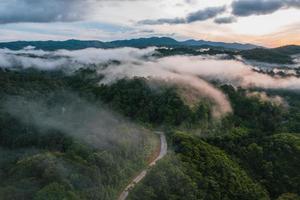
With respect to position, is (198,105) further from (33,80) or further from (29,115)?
(33,80)

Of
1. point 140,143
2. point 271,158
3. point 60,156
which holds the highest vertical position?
point 60,156

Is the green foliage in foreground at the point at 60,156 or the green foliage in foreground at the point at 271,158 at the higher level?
the green foliage in foreground at the point at 60,156

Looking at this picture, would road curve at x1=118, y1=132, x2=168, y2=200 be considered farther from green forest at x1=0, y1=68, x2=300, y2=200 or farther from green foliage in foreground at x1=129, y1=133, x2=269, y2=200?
green foliage in foreground at x1=129, y1=133, x2=269, y2=200

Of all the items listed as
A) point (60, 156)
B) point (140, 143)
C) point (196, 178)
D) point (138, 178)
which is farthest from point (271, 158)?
point (60, 156)

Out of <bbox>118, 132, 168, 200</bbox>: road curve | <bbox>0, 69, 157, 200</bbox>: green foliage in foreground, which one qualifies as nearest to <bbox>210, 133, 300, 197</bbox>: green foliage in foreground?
<bbox>118, 132, 168, 200</bbox>: road curve

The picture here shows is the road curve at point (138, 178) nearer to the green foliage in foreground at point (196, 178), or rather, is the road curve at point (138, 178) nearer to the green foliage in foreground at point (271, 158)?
Result: the green foliage in foreground at point (196, 178)

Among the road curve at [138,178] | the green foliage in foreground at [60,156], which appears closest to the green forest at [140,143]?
the green foliage in foreground at [60,156]

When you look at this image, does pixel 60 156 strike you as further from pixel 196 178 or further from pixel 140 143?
pixel 196 178

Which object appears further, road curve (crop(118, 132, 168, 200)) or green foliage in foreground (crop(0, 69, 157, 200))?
road curve (crop(118, 132, 168, 200))

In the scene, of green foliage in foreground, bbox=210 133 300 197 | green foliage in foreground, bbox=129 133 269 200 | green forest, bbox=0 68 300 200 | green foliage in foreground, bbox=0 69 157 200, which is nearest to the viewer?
green foliage in foreground, bbox=0 69 157 200

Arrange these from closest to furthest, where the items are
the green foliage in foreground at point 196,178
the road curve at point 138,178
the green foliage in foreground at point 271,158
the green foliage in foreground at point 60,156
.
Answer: the green foliage in foreground at point 60,156
the road curve at point 138,178
the green foliage in foreground at point 196,178
the green foliage in foreground at point 271,158
